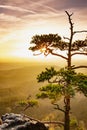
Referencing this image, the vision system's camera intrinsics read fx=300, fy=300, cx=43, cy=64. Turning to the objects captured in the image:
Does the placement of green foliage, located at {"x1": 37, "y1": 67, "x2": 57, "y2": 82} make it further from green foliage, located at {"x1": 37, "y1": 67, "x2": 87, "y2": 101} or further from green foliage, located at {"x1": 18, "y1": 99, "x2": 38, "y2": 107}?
green foliage, located at {"x1": 18, "y1": 99, "x2": 38, "y2": 107}

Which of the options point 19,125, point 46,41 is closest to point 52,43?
point 46,41

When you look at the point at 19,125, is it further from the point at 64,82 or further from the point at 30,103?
the point at 30,103

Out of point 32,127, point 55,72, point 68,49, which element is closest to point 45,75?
point 55,72

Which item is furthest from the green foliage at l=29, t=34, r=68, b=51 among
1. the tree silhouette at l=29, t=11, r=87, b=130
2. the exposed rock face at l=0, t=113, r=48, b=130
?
the exposed rock face at l=0, t=113, r=48, b=130

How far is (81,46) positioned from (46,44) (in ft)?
10.1

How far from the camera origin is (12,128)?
20844 millimetres

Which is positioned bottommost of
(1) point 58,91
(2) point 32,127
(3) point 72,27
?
(2) point 32,127

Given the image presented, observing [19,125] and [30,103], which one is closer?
[19,125]

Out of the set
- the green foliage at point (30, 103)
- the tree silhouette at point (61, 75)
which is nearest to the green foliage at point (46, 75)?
the tree silhouette at point (61, 75)

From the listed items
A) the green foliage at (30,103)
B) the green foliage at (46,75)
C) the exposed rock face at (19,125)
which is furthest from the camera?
the green foliage at (30,103)

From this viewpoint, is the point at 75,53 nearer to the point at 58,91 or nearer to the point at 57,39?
the point at 57,39

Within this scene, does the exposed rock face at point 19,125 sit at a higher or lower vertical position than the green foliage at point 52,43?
lower

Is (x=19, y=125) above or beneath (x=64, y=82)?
beneath

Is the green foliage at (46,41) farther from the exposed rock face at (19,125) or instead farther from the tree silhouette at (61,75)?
the exposed rock face at (19,125)
